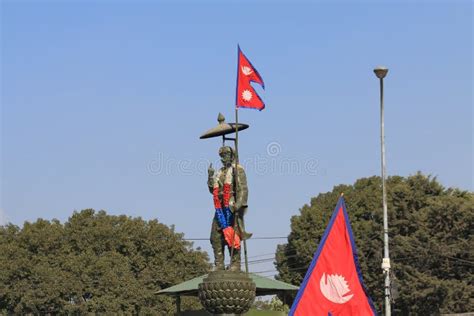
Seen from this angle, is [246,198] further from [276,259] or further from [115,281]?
[276,259]

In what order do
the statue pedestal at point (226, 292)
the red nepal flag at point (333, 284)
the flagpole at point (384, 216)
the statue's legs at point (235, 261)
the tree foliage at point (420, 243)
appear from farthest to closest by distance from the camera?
the tree foliage at point (420, 243), the flagpole at point (384, 216), the statue's legs at point (235, 261), the statue pedestal at point (226, 292), the red nepal flag at point (333, 284)

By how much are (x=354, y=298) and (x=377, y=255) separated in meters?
40.5

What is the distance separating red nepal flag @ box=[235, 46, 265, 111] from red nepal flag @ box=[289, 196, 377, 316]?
3388 mm

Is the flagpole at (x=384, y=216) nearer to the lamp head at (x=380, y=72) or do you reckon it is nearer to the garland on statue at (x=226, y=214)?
the lamp head at (x=380, y=72)

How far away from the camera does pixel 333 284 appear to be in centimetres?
1877

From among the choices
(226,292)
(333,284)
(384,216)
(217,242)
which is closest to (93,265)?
(384,216)

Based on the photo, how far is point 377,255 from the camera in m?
58.7

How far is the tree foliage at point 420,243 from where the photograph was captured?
181ft

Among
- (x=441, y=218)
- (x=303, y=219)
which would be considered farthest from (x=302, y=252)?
(x=441, y=218)

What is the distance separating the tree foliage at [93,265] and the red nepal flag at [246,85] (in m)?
40.8

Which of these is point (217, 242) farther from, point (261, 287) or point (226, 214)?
point (261, 287)

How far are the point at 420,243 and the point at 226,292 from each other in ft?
128

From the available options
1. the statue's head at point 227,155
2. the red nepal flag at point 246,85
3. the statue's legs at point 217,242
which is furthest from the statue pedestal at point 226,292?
the red nepal flag at point 246,85

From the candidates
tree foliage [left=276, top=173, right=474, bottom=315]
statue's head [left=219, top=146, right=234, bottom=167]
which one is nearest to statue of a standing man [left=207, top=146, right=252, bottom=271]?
statue's head [left=219, top=146, right=234, bottom=167]
